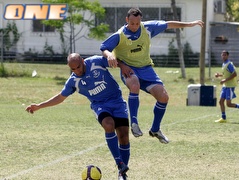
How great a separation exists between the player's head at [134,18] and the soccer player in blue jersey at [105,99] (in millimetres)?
777

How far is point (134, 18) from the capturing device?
32.8ft

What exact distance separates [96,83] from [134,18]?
3.86 ft

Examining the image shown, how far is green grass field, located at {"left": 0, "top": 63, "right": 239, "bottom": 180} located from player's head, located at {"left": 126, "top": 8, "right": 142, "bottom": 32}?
2169mm

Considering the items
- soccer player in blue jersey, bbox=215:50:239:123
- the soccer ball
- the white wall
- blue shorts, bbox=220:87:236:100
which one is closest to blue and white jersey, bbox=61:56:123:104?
the soccer ball

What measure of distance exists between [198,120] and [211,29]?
24816 millimetres

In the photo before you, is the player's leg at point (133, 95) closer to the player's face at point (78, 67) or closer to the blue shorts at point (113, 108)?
the blue shorts at point (113, 108)

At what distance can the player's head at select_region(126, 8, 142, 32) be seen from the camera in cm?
991

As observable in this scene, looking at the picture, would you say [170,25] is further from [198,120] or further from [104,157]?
[198,120]

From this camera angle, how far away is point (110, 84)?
9.62 meters

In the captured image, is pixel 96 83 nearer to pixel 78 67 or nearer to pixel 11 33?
pixel 78 67

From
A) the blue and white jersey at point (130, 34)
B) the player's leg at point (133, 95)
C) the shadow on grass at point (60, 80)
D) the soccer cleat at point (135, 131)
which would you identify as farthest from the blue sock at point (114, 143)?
the shadow on grass at point (60, 80)

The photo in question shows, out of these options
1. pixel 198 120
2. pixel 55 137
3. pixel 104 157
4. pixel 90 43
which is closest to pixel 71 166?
pixel 104 157

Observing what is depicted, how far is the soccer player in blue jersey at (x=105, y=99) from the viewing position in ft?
30.8

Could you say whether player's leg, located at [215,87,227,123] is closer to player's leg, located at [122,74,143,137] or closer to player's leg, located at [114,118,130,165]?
player's leg, located at [122,74,143,137]
